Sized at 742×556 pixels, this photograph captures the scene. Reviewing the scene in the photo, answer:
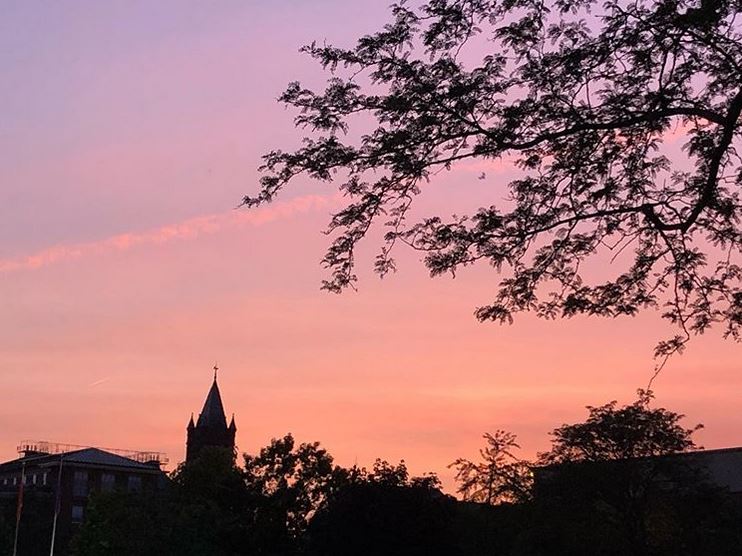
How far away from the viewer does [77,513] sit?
110188mm

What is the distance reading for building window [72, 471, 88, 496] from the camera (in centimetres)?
11094

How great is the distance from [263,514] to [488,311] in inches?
2308

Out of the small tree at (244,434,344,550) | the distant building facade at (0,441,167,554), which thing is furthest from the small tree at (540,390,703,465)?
the distant building facade at (0,441,167,554)

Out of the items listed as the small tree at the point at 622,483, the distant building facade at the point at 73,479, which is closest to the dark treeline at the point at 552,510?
the small tree at the point at 622,483

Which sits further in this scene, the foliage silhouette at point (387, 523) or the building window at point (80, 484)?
the building window at point (80, 484)

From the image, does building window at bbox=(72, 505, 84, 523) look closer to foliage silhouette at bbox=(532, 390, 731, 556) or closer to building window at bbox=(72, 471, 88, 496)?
building window at bbox=(72, 471, 88, 496)

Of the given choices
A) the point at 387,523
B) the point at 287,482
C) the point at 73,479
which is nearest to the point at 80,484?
the point at 73,479

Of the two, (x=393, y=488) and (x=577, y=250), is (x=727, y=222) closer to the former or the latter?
(x=577, y=250)

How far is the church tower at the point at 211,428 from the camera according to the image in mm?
126562

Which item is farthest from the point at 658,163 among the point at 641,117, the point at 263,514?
the point at 263,514

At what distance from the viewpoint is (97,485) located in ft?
367

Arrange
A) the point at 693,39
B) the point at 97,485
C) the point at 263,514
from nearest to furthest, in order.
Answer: the point at 693,39 → the point at 263,514 → the point at 97,485

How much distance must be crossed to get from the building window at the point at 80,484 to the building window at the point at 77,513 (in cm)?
130

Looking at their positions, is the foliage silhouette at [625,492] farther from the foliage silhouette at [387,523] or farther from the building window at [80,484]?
the building window at [80,484]
